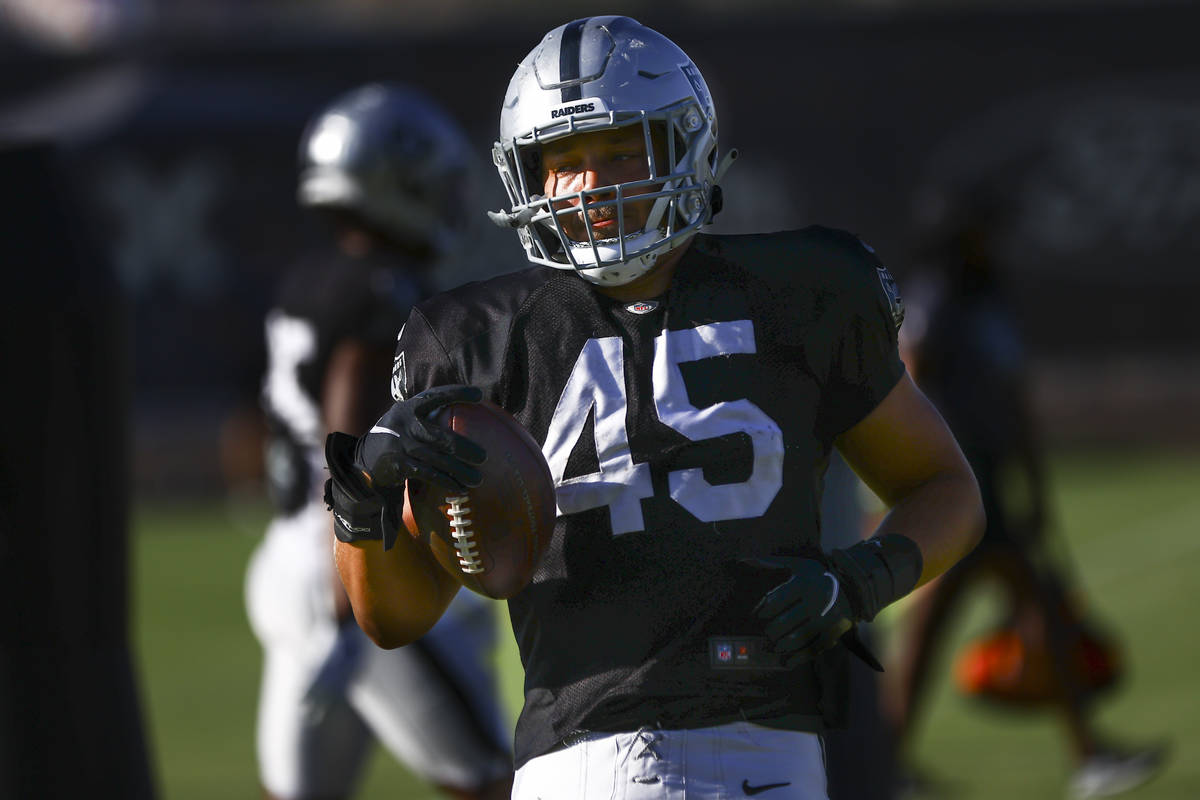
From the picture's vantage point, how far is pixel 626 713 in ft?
8.63

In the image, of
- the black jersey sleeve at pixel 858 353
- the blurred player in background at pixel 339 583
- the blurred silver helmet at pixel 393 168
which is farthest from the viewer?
the blurred silver helmet at pixel 393 168

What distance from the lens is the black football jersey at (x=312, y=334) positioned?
4.33 metres

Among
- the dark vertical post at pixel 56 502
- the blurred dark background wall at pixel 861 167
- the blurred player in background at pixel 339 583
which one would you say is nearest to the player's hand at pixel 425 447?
the blurred player in background at pixel 339 583

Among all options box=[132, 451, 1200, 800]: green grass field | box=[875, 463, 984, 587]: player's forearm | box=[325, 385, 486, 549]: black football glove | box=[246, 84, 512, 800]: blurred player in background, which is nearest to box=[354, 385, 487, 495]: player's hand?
box=[325, 385, 486, 549]: black football glove

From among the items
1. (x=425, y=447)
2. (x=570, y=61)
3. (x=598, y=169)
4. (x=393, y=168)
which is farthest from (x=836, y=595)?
(x=393, y=168)

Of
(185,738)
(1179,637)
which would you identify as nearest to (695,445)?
(185,738)

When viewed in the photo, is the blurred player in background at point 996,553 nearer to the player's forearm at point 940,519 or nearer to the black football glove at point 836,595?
the player's forearm at point 940,519

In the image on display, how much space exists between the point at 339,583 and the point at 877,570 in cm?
185

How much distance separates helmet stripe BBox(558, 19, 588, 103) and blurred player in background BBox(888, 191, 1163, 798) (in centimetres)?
365

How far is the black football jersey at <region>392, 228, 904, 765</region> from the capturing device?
2641 millimetres

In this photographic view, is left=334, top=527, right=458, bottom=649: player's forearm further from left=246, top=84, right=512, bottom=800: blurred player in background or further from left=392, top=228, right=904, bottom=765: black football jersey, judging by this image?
left=246, top=84, right=512, bottom=800: blurred player in background

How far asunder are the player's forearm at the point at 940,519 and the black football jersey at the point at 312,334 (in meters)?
1.71

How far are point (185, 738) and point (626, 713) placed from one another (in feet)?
17.5

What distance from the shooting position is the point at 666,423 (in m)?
2.69
